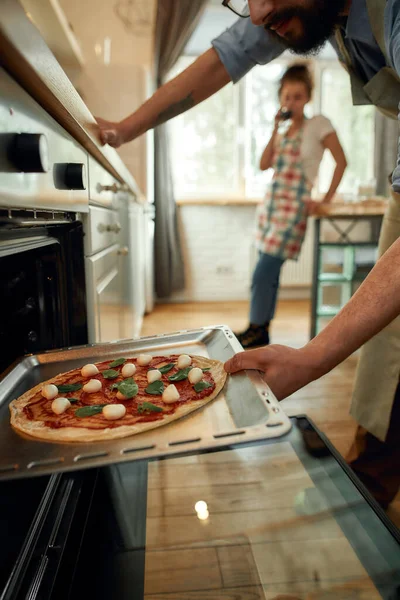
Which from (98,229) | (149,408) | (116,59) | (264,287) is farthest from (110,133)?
(116,59)

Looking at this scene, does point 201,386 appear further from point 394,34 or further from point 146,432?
point 394,34

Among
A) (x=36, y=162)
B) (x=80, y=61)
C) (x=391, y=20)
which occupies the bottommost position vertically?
(x=36, y=162)

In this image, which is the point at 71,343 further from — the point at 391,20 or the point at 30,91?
the point at 391,20

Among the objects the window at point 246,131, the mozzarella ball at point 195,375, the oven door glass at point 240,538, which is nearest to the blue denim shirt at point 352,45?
the mozzarella ball at point 195,375

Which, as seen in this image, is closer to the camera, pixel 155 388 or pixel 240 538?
pixel 155 388

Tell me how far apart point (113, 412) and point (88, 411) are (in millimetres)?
46

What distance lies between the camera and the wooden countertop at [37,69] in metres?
0.43

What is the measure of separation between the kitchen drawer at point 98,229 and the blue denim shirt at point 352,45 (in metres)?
0.52

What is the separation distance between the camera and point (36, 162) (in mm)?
484

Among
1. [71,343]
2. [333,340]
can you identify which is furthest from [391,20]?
[71,343]

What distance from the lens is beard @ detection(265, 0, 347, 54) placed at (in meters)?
0.96

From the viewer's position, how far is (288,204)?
2.55m

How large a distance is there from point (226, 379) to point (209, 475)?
0.67 m

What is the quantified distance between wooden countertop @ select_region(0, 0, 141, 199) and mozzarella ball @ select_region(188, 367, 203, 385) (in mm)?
433
